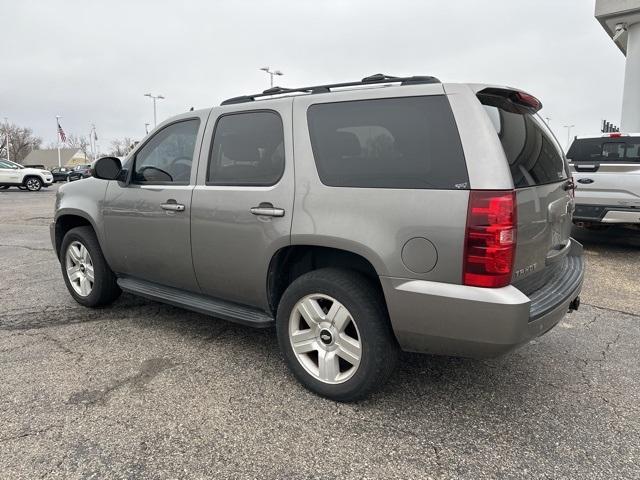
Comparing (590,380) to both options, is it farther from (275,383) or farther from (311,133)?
(311,133)

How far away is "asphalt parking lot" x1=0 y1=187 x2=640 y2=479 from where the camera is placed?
2252 millimetres

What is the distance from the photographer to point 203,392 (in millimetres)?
2912

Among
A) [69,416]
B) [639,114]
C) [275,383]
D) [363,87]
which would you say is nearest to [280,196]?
[363,87]

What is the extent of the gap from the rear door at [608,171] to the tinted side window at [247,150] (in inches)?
224

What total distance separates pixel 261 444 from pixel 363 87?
2079 millimetres

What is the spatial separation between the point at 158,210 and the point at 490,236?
8.13 feet

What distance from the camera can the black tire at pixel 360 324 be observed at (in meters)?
2.57

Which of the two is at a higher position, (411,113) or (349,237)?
(411,113)

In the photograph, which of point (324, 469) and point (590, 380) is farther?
point (590, 380)

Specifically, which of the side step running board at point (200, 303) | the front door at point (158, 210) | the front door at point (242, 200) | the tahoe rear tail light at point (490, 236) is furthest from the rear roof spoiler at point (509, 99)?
the front door at point (158, 210)

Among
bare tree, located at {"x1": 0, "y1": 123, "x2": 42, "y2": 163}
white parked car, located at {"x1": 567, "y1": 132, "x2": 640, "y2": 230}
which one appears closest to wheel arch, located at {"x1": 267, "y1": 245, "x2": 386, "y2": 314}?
white parked car, located at {"x1": 567, "y1": 132, "x2": 640, "y2": 230}

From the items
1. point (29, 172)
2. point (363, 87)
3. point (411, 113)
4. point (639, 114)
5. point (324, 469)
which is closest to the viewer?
point (324, 469)

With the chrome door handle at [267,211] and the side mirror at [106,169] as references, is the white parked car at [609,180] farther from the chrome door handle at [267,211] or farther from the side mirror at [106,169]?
the side mirror at [106,169]

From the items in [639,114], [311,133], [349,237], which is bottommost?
[349,237]
